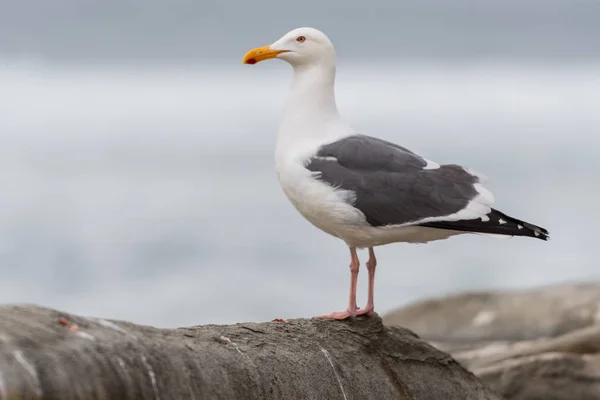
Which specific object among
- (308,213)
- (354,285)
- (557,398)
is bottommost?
(557,398)

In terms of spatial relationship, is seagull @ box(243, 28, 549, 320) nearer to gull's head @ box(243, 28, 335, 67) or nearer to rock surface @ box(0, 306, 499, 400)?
gull's head @ box(243, 28, 335, 67)

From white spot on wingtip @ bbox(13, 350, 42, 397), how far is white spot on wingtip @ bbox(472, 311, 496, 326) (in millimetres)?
11184

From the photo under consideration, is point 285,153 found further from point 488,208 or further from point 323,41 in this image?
point 488,208

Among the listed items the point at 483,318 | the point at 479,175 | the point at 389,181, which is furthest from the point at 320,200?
the point at 483,318

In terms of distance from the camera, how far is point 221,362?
4938mm

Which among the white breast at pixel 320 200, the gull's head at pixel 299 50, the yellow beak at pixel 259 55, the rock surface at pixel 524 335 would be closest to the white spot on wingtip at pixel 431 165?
the white breast at pixel 320 200

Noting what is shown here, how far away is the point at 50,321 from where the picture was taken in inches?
167

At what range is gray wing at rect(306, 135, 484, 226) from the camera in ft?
20.8

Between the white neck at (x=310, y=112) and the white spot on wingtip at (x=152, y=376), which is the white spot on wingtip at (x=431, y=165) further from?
the white spot on wingtip at (x=152, y=376)

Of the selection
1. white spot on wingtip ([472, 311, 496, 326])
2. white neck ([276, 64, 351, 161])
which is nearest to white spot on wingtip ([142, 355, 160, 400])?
white neck ([276, 64, 351, 161])

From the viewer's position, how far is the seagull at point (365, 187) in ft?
20.7

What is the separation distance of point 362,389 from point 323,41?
7.51 ft

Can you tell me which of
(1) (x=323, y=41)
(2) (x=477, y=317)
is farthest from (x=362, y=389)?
(2) (x=477, y=317)

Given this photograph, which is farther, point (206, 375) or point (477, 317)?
point (477, 317)
